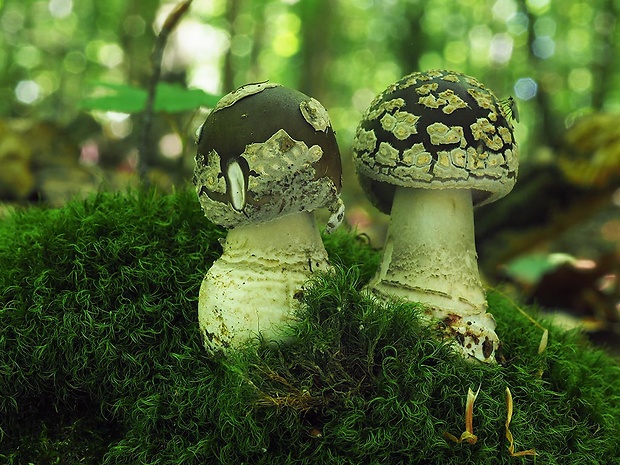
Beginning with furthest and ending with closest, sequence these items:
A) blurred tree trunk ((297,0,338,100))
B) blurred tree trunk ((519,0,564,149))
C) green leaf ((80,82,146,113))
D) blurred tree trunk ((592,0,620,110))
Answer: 1. blurred tree trunk ((592,0,620,110))
2. blurred tree trunk ((297,0,338,100))
3. blurred tree trunk ((519,0,564,149))
4. green leaf ((80,82,146,113))

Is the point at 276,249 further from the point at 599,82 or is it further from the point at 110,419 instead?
the point at 599,82

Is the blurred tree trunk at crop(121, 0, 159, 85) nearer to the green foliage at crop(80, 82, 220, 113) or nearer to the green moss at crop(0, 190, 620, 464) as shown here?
the green foliage at crop(80, 82, 220, 113)

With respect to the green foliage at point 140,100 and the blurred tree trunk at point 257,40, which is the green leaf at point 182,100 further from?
the blurred tree trunk at point 257,40

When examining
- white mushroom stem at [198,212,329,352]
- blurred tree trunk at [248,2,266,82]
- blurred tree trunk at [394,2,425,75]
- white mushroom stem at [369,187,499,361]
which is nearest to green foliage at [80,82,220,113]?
white mushroom stem at [198,212,329,352]

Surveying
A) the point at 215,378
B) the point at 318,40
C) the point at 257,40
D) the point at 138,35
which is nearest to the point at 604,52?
the point at 318,40

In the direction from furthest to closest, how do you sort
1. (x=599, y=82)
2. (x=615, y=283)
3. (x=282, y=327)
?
(x=599, y=82), (x=615, y=283), (x=282, y=327)

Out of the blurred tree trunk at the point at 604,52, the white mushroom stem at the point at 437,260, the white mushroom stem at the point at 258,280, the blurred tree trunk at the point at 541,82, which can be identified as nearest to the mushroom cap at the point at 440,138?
the white mushroom stem at the point at 437,260

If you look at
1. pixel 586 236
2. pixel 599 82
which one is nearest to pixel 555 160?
pixel 586 236
